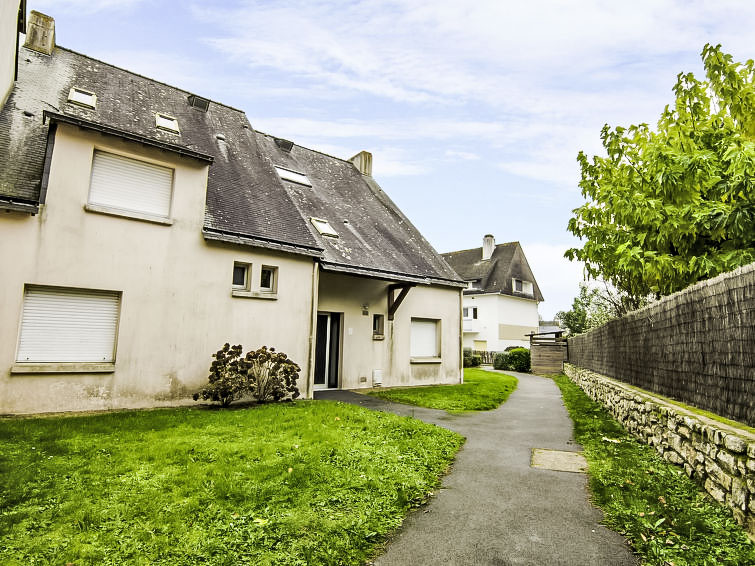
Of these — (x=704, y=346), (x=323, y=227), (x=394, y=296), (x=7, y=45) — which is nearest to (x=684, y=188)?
(x=704, y=346)

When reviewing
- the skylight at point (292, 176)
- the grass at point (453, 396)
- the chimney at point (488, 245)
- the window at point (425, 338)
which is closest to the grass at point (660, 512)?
the grass at point (453, 396)

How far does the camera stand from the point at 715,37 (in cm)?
833

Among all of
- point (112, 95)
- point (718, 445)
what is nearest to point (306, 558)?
point (718, 445)

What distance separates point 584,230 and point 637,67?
161 inches

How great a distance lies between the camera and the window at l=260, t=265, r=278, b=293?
10.5 meters

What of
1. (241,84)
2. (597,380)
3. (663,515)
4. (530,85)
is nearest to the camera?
(663,515)

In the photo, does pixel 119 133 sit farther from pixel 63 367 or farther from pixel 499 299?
pixel 499 299

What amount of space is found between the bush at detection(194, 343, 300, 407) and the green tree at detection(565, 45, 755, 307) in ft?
23.9

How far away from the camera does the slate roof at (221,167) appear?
8.57 meters

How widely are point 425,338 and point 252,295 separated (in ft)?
23.8

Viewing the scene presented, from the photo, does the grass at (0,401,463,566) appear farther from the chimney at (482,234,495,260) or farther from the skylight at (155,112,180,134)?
the chimney at (482,234,495,260)

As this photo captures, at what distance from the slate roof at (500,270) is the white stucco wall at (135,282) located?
1131 inches

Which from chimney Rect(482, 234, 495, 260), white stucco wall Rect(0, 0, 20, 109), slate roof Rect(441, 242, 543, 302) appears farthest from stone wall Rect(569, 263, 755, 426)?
chimney Rect(482, 234, 495, 260)

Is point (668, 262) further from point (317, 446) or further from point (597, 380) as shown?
point (317, 446)
